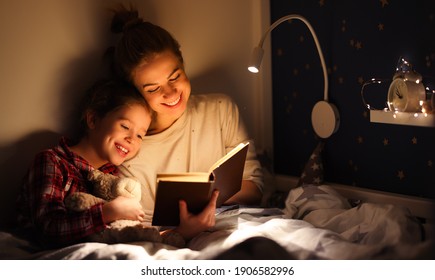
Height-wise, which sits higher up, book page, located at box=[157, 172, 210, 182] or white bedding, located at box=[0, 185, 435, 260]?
book page, located at box=[157, 172, 210, 182]

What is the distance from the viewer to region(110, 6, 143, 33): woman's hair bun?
1.70 m

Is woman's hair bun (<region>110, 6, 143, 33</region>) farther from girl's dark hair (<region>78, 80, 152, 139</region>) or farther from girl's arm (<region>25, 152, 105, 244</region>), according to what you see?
girl's arm (<region>25, 152, 105, 244</region>)

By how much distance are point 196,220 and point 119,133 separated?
364 mm

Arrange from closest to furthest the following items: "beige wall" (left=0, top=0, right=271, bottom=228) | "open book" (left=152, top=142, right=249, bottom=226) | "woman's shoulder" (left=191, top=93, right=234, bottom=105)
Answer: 1. "open book" (left=152, top=142, right=249, bottom=226)
2. "beige wall" (left=0, top=0, right=271, bottom=228)
3. "woman's shoulder" (left=191, top=93, right=234, bottom=105)

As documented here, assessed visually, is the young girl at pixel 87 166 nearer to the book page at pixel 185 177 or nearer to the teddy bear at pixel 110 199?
the teddy bear at pixel 110 199

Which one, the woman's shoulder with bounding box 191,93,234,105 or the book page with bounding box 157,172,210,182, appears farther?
the woman's shoulder with bounding box 191,93,234,105

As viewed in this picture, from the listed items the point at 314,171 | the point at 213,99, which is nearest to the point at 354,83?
the point at 314,171

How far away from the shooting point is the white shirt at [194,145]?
1733mm

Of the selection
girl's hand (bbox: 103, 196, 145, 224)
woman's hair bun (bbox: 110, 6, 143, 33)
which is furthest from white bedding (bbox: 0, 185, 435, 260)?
woman's hair bun (bbox: 110, 6, 143, 33)

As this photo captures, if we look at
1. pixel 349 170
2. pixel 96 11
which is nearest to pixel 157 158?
pixel 96 11

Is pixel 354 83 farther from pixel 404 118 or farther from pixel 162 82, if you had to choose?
pixel 162 82

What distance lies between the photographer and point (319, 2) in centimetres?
182

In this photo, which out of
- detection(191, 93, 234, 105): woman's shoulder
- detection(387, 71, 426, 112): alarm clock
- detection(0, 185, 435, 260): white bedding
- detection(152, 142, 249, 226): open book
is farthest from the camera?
detection(191, 93, 234, 105): woman's shoulder

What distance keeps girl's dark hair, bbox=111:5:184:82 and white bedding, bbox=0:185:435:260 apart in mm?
529
